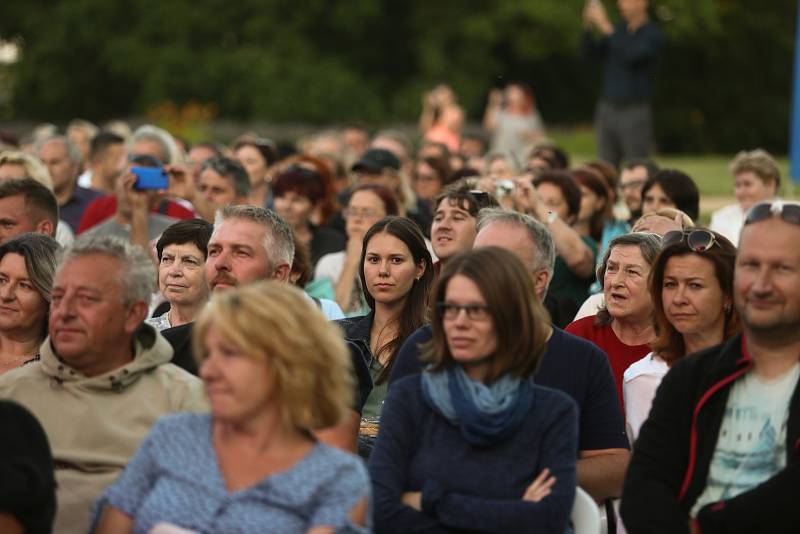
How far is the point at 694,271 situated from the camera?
541 cm

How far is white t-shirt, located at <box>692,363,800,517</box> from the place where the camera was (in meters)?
4.23

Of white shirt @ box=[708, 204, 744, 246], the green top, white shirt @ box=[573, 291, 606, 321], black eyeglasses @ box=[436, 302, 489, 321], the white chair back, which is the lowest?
the white chair back

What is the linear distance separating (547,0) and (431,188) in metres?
21.9

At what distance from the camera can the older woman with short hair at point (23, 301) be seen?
5.39 m

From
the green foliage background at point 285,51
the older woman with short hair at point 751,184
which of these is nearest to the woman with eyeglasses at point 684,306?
the older woman with short hair at point 751,184

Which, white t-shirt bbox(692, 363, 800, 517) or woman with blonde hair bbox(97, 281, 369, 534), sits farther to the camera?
white t-shirt bbox(692, 363, 800, 517)

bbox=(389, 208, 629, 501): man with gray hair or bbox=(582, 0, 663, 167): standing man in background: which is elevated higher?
bbox=(582, 0, 663, 167): standing man in background

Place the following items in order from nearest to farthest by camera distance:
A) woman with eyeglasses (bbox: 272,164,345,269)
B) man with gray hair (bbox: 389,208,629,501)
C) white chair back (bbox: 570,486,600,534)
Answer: white chair back (bbox: 570,486,600,534), man with gray hair (bbox: 389,208,629,501), woman with eyeglasses (bbox: 272,164,345,269)

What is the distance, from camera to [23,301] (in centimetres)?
539

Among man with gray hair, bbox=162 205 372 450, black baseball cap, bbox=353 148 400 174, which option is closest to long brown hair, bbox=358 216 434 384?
man with gray hair, bbox=162 205 372 450

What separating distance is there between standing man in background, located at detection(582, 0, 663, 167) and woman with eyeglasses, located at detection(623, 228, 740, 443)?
30.1ft

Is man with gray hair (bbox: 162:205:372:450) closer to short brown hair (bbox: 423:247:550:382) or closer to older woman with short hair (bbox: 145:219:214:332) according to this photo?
older woman with short hair (bbox: 145:219:214:332)

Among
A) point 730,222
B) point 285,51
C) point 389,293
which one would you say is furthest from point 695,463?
point 285,51

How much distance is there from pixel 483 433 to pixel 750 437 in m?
0.76
